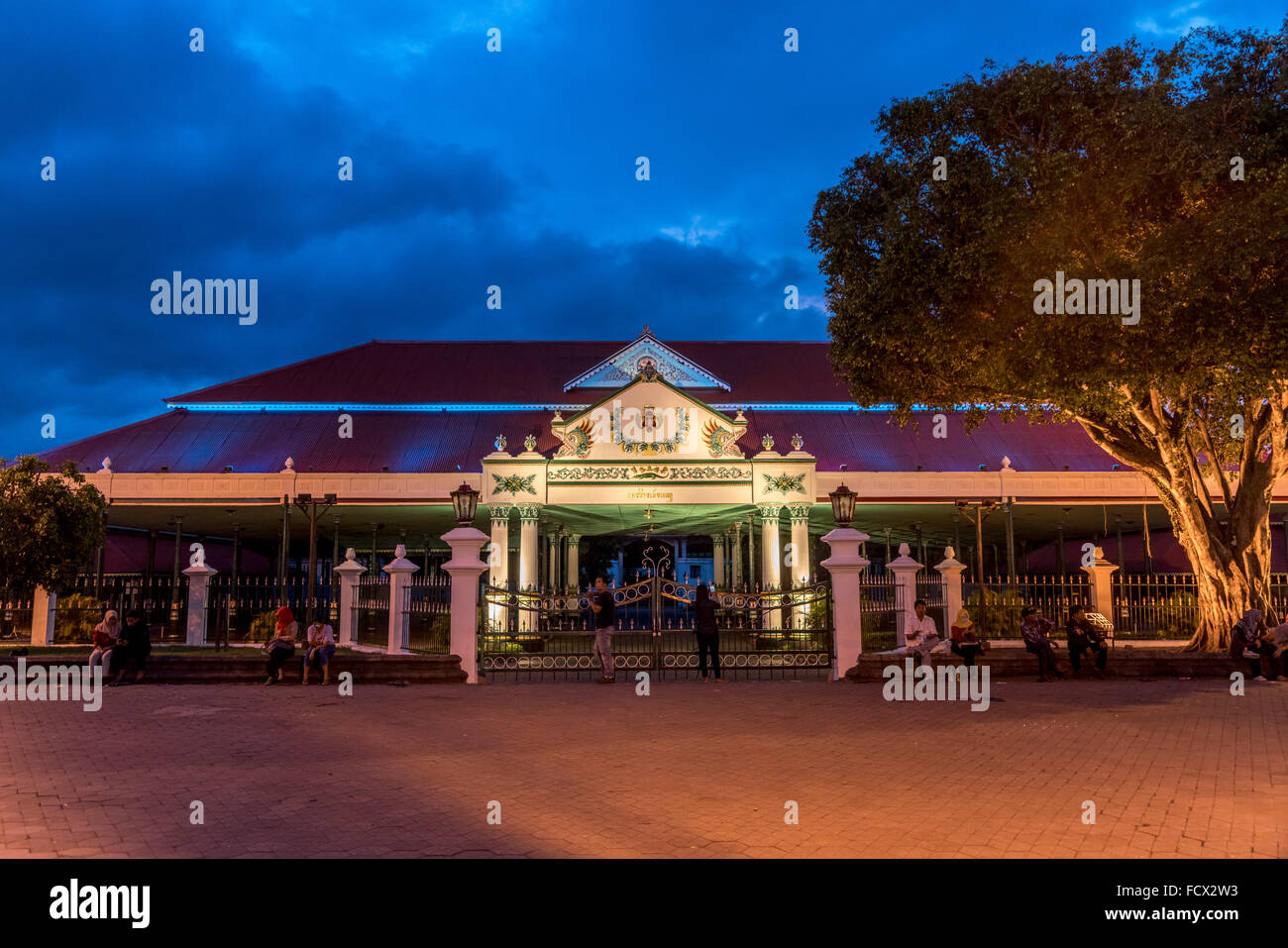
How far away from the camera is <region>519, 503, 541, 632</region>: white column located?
66.1ft

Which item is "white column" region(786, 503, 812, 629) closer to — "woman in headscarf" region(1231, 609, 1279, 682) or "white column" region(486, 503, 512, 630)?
"white column" region(486, 503, 512, 630)

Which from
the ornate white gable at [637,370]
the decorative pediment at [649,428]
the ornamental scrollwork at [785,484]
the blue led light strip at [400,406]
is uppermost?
the ornate white gable at [637,370]

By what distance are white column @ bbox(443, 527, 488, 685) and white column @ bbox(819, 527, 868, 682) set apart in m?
5.58

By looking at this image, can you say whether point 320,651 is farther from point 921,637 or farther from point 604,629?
point 921,637

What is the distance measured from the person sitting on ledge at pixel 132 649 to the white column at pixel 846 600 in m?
10.5

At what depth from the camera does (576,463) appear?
21.3 meters

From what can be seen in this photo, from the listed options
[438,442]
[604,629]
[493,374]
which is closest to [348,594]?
[604,629]

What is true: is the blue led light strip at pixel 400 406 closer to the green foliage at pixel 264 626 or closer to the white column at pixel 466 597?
the green foliage at pixel 264 626

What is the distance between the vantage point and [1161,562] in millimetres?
29062

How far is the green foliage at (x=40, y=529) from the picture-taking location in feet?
51.0

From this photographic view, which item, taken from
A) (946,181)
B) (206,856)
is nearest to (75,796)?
(206,856)

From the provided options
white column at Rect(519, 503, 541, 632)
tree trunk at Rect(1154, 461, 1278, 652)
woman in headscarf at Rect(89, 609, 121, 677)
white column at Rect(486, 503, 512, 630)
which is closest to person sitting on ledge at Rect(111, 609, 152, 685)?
woman in headscarf at Rect(89, 609, 121, 677)

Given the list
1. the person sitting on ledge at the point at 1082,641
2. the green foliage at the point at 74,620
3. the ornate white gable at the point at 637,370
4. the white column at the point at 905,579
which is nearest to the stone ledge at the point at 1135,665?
the person sitting on ledge at the point at 1082,641

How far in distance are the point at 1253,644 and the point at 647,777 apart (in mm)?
11216
